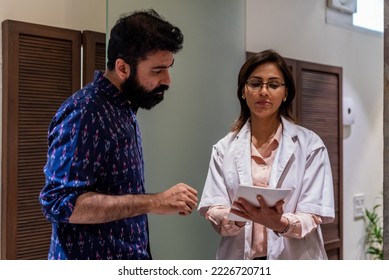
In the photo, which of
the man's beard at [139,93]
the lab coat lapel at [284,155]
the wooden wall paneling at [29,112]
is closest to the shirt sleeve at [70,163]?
the man's beard at [139,93]

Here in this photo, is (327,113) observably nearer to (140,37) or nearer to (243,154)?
(243,154)

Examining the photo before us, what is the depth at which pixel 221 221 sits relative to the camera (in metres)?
1.06

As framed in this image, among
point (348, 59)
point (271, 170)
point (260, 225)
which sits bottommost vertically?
point (260, 225)

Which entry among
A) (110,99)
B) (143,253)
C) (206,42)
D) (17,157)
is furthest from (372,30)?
(17,157)

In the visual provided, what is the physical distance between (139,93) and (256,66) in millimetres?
255

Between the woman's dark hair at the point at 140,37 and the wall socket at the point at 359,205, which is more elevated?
the woman's dark hair at the point at 140,37

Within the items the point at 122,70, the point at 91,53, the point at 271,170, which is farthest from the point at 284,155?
the point at 91,53

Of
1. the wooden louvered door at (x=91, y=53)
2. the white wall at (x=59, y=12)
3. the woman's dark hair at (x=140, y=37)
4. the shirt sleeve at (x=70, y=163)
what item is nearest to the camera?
the shirt sleeve at (x=70, y=163)

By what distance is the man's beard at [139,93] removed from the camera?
100 cm

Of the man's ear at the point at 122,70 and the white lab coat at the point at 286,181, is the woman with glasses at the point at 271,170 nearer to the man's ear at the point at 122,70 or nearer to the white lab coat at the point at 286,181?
the white lab coat at the point at 286,181

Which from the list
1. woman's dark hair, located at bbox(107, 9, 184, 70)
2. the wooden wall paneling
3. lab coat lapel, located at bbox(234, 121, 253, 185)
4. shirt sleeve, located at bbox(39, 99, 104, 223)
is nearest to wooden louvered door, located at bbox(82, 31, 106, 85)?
the wooden wall paneling

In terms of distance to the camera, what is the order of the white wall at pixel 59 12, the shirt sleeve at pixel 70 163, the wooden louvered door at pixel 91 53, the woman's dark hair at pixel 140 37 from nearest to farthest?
1. the shirt sleeve at pixel 70 163
2. the woman's dark hair at pixel 140 37
3. the white wall at pixel 59 12
4. the wooden louvered door at pixel 91 53
